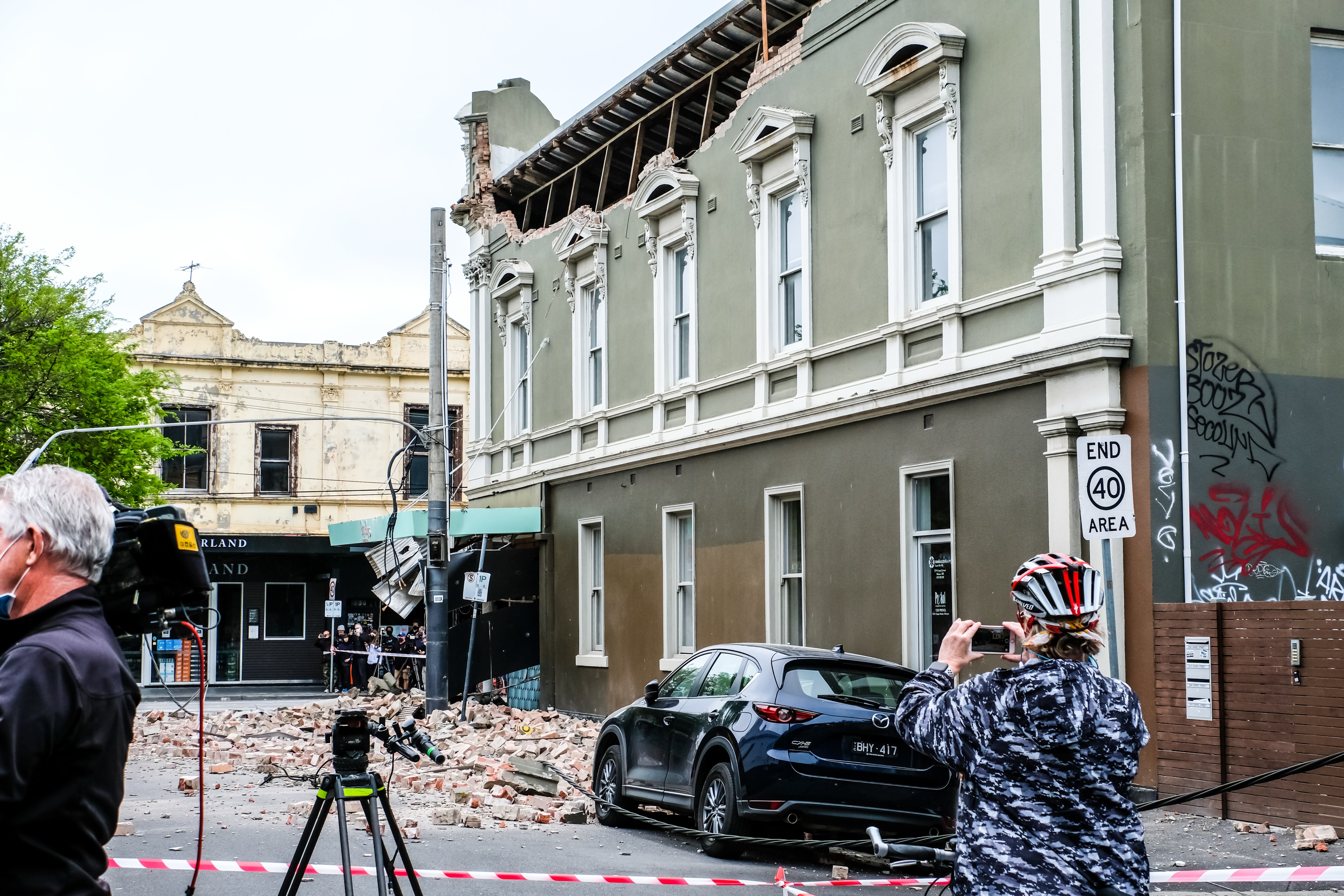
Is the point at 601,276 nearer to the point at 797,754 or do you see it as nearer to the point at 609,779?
the point at 609,779

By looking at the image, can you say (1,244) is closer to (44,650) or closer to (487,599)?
(487,599)

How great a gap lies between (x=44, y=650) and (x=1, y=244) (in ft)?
110

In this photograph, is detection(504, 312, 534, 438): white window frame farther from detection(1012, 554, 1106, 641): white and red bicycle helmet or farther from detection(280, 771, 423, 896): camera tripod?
detection(1012, 554, 1106, 641): white and red bicycle helmet

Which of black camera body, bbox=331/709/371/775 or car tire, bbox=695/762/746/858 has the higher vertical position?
black camera body, bbox=331/709/371/775

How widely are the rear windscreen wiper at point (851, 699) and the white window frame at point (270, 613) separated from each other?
33403 mm

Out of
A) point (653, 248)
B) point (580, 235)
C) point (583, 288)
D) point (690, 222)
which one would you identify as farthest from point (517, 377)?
point (690, 222)

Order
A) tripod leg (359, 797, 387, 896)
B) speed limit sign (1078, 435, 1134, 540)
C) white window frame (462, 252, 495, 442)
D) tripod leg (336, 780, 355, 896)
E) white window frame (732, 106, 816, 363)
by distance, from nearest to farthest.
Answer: tripod leg (359, 797, 387, 896)
tripod leg (336, 780, 355, 896)
speed limit sign (1078, 435, 1134, 540)
white window frame (732, 106, 816, 363)
white window frame (462, 252, 495, 442)

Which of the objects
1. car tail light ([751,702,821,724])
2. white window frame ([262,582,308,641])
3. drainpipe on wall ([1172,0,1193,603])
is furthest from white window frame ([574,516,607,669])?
white window frame ([262,582,308,641])

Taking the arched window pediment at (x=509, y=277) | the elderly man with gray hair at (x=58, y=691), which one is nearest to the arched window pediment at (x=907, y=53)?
the arched window pediment at (x=509, y=277)

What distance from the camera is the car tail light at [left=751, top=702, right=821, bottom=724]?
10453mm

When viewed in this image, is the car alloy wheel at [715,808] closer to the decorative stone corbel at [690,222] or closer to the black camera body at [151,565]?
the black camera body at [151,565]

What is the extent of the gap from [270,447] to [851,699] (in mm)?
32981

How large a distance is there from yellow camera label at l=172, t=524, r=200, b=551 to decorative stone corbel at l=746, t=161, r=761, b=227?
50.1ft

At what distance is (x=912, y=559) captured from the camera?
15789 millimetres
